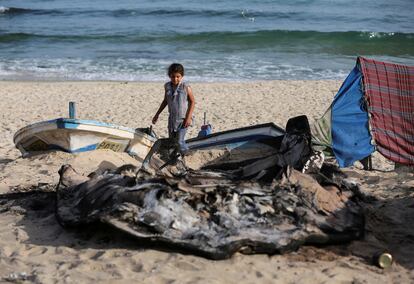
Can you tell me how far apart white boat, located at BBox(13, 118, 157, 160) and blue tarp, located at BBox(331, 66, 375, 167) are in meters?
2.73

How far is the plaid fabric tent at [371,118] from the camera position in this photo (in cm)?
785

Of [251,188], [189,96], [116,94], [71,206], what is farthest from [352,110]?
[116,94]

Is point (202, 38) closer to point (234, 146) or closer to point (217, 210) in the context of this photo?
point (234, 146)

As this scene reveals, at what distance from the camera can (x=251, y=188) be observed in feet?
19.0

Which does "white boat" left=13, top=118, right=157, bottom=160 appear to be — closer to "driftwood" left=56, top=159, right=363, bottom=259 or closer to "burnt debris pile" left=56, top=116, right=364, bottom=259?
"burnt debris pile" left=56, top=116, right=364, bottom=259

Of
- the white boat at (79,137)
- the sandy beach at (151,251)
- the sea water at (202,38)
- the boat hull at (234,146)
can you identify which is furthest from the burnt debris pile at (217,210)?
the sea water at (202,38)

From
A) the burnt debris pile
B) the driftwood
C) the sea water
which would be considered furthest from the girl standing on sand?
the sea water

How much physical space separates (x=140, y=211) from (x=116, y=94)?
997cm

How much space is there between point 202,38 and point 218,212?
20.9 m

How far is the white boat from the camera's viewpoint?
27.9 ft

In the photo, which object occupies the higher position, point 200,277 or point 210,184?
point 210,184

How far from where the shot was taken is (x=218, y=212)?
548 cm

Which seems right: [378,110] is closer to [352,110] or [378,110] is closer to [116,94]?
[352,110]

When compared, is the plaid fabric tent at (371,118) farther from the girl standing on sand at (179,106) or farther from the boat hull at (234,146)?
the girl standing on sand at (179,106)
